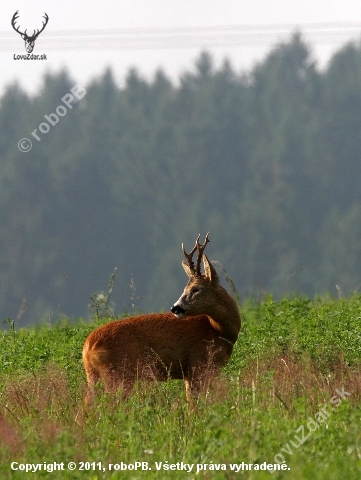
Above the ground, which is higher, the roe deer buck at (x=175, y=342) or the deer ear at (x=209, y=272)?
the deer ear at (x=209, y=272)

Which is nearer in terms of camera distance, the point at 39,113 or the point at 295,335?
the point at 295,335

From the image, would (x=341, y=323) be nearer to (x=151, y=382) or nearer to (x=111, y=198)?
(x=151, y=382)

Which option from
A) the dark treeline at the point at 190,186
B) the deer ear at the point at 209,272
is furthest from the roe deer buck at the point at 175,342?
the dark treeline at the point at 190,186

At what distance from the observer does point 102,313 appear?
42.8ft

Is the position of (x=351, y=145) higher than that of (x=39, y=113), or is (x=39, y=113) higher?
(x=39, y=113)

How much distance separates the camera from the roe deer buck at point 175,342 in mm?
9281

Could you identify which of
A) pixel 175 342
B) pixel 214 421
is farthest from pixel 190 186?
pixel 214 421

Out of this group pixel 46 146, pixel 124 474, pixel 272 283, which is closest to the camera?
pixel 124 474

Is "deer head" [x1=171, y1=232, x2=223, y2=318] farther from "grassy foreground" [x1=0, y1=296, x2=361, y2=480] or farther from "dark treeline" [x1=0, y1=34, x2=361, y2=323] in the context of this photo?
"dark treeline" [x1=0, y1=34, x2=361, y2=323]

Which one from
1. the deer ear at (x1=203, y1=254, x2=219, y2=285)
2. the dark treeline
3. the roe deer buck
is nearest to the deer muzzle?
the roe deer buck

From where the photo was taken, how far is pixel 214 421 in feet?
22.4

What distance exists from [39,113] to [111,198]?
963 cm

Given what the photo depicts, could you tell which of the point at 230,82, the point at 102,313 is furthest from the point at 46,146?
the point at 102,313

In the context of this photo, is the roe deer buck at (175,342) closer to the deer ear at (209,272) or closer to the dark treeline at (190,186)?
the deer ear at (209,272)
